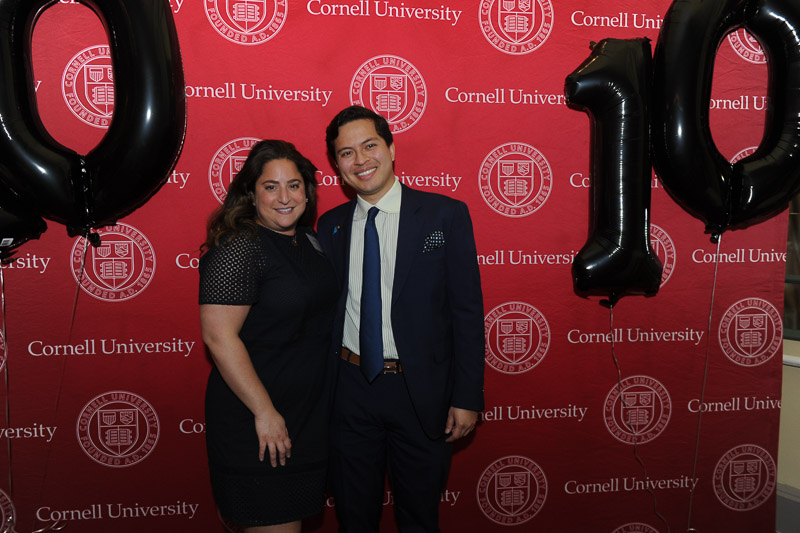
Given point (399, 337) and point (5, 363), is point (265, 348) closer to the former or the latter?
point (399, 337)

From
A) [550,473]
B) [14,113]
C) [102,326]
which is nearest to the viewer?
[14,113]

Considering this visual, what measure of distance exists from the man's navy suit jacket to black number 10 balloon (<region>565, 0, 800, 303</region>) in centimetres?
58

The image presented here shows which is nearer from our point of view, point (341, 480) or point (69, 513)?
point (341, 480)

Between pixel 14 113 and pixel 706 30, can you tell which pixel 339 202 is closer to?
pixel 14 113

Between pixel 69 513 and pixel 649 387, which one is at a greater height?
pixel 649 387

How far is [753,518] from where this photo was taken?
2359 millimetres

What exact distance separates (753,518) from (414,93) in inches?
99.8

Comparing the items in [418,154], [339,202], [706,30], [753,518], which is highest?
[706,30]

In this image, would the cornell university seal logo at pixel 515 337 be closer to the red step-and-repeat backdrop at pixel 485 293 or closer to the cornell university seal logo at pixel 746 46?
the red step-and-repeat backdrop at pixel 485 293

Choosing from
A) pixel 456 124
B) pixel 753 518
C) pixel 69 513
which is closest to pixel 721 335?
pixel 753 518

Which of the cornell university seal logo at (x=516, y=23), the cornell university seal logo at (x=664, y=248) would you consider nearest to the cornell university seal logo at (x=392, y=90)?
the cornell university seal logo at (x=516, y=23)

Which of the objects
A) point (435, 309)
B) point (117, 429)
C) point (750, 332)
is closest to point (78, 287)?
point (117, 429)

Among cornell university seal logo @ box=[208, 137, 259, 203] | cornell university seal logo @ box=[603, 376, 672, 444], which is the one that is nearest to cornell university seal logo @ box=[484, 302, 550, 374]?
cornell university seal logo @ box=[603, 376, 672, 444]

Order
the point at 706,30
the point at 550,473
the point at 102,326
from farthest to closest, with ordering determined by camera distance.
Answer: the point at 550,473, the point at 102,326, the point at 706,30
